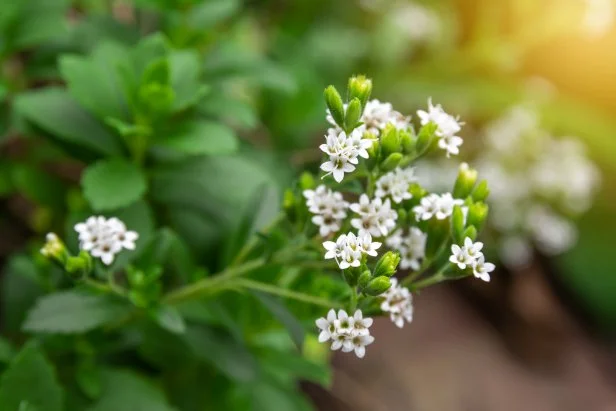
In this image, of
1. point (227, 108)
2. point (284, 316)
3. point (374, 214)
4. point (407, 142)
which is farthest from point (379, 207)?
point (227, 108)

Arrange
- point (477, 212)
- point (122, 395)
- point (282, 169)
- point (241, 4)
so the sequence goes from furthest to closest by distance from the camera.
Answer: point (241, 4)
point (282, 169)
point (122, 395)
point (477, 212)

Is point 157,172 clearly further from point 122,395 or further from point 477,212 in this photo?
point 477,212

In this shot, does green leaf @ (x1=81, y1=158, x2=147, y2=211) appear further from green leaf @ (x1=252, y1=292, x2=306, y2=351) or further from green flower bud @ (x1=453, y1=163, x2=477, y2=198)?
green flower bud @ (x1=453, y1=163, x2=477, y2=198)

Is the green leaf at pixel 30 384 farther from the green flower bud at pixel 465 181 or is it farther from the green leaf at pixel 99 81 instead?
the green flower bud at pixel 465 181

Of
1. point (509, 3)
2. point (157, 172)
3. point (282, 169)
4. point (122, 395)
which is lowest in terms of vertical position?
point (122, 395)

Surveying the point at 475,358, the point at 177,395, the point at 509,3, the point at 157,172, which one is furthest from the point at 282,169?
the point at 509,3

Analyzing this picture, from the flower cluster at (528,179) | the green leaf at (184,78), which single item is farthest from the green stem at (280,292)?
the flower cluster at (528,179)
